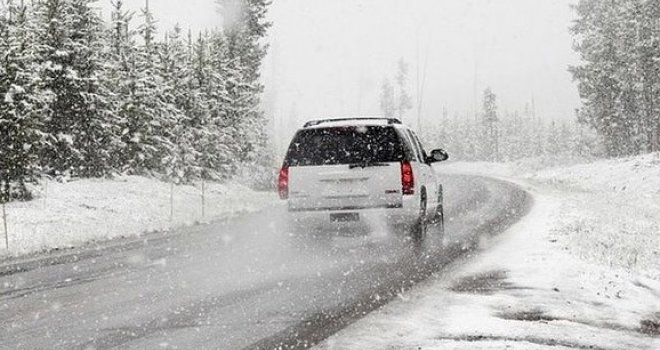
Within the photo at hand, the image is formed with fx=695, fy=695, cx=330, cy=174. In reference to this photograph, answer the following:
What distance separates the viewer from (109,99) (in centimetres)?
2573

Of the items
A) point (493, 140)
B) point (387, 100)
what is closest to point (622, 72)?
point (387, 100)

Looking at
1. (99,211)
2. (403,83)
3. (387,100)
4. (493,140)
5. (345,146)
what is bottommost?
(99,211)

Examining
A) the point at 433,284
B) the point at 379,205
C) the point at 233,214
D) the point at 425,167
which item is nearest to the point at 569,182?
the point at 233,214

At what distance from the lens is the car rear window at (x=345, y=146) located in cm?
1084

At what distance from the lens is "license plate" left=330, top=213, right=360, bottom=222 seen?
1054cm

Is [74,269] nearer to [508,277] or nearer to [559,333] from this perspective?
[508,277]

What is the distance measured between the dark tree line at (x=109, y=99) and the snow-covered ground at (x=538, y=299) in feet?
43.2

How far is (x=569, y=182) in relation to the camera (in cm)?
3484

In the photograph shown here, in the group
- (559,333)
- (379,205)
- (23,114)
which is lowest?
(559,333)

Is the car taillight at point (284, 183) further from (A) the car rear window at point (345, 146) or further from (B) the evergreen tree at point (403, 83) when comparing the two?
(B) the evergreen tree at point (403, 83)

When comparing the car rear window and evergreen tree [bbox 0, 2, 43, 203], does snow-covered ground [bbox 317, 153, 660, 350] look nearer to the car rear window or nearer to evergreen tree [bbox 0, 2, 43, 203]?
the car rear window

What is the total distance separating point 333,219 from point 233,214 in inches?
376

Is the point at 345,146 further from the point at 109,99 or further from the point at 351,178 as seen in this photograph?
the point at 109,99

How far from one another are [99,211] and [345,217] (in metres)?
11.8
